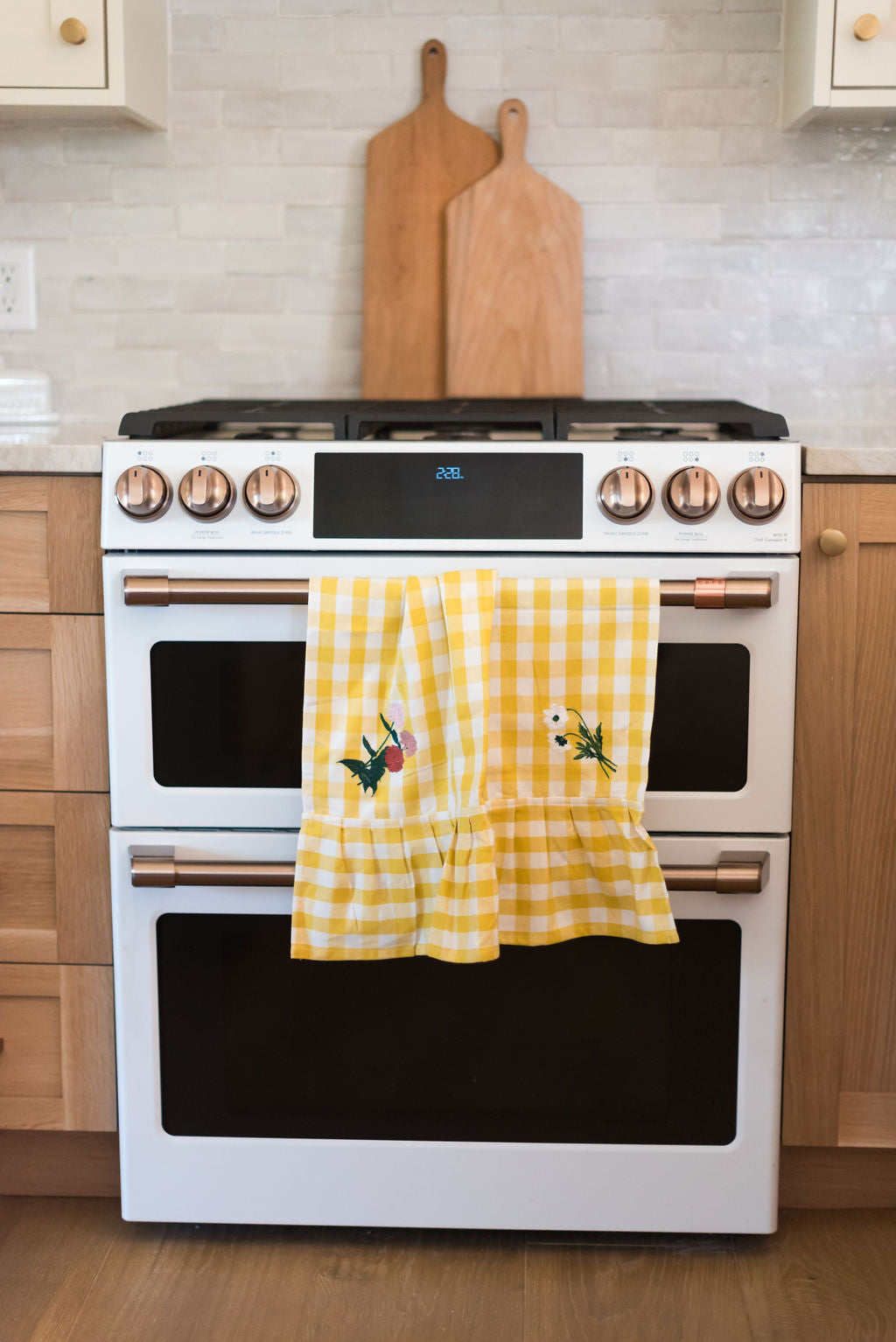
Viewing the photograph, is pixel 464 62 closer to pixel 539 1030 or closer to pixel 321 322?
pixel 321 322

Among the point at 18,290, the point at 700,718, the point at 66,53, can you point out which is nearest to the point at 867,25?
the point at 700,718

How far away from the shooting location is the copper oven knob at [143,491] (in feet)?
4.54

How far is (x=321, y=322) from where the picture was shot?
6.59 ft

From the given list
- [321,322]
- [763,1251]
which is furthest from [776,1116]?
[321,322]

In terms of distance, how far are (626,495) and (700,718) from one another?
27cm

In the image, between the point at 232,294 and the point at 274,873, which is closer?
the point at 274,873

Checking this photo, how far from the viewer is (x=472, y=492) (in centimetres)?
138

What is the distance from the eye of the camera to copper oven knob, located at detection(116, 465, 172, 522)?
1.38 metres

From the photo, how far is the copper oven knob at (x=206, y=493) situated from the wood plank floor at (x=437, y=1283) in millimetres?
901

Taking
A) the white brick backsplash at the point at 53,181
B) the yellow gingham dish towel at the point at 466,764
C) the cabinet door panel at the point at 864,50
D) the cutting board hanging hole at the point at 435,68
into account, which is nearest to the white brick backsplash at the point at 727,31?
the cabinet door panel at the point at 864,50

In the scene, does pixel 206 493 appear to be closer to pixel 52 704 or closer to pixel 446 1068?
pixel 52 704

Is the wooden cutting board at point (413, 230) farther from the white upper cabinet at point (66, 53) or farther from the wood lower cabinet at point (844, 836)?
the wood lower cabinet at point (844, 836)

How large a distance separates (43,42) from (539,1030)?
58.6 inches

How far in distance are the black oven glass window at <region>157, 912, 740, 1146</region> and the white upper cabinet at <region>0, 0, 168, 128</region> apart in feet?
3.79
